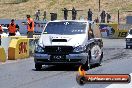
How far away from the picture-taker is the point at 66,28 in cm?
1569

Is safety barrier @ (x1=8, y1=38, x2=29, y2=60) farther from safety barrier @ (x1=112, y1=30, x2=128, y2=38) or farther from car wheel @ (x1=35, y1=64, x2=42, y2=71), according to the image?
safety barrier @ (x1=112, y1=30, x2=128, y2=38)

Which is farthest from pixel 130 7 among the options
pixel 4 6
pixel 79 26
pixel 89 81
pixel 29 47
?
pixel 89 81

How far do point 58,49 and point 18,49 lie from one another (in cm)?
675

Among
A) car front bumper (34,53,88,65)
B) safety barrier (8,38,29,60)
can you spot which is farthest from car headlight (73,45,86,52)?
safety barrier (8,38,29,60)

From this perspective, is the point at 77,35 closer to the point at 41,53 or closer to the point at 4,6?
the point at 41,53

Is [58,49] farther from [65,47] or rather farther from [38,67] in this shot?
[38,67]

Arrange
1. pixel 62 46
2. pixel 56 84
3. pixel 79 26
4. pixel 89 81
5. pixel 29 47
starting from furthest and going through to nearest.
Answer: pixel 29 47 → pixel 79 26 → pixel 62 46 → pixel 56 84 → pixel 89 81

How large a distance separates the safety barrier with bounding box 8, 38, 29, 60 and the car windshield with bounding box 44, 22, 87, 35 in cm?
489

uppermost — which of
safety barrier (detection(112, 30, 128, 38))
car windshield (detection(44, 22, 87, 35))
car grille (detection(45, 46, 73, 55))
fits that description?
car windshield (detection(44, 22, 87, 35))

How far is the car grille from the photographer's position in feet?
47.4

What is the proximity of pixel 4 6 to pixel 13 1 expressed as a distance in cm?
373

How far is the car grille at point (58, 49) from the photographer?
47.4 feet

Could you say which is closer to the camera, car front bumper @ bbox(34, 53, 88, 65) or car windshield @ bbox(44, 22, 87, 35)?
car front bumper @ bbox(34, 53, 88, 65)

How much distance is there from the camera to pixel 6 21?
5059 centimetres
